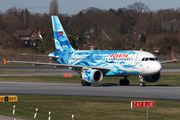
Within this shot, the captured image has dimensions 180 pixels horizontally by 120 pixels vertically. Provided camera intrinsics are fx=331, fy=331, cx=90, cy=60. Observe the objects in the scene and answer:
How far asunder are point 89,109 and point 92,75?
54.3ft

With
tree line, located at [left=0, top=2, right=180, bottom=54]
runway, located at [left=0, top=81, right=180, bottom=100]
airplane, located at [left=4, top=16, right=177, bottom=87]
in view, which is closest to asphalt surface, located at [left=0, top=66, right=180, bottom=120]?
runway, located at [left=0, top=81, right=180, bottom=100]

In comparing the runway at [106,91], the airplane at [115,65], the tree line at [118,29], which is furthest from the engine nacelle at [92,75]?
the tree line at [118,29]

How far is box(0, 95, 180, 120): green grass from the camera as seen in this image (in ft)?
66.3

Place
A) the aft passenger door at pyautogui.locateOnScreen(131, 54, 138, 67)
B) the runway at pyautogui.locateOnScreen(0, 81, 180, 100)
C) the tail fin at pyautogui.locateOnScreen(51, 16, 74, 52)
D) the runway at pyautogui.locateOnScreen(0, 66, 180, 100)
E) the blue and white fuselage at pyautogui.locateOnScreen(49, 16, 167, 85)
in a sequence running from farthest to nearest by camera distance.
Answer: the tail fin at pyautogui.locateOnScreen(51, 16, 74, 52) < the aft passenger door at pyautogui.locateOnScreen(131, 54, 138, 67) < the blue and white fuselage at pyautogui.locateOnScreen(49, 16, 167, 85) < the runway at pyautogui.locateOnScreen(0, 66, 180, 100) < the runway at pyautogui.locateOnScreen(0, 81, 180, 100)

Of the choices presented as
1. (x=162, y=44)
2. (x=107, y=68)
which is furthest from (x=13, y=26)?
(x=107, y=68)

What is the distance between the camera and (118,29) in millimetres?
166250

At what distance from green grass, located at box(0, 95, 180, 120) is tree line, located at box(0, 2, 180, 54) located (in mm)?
83629

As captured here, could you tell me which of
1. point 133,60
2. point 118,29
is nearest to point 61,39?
point 133,60

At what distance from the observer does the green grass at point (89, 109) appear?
20203 mm

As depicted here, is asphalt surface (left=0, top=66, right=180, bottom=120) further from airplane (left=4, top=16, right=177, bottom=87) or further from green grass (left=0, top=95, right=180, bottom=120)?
green grass (left=0, top=95, right=180, bottom=120)

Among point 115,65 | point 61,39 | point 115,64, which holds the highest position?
point 61,39

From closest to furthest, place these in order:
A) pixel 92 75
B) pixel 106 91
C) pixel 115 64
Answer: pixel 106 91
pixel 92 75
pixel 115 64

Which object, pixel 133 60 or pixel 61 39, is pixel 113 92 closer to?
pixel 133 60

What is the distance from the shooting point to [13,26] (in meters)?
157
